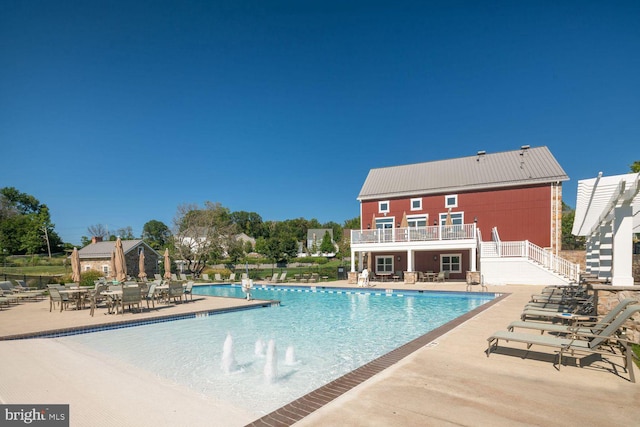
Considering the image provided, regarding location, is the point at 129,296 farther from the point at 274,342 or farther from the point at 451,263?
the point at 451,263

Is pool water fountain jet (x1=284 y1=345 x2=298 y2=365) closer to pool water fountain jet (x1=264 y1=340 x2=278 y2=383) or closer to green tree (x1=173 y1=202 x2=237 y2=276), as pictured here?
pool water fountain jet (x1=264 y1=340 x2=278 y2=383)

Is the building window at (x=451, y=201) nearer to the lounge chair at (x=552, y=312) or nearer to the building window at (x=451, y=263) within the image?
the building window at (x=451, y=263)

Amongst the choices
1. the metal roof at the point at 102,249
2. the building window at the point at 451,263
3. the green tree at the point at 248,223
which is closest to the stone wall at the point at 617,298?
the building window at the point at 451,263

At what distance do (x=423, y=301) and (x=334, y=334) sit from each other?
7.51 metres

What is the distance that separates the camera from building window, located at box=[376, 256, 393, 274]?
2584 centimetres

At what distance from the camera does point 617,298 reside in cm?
674

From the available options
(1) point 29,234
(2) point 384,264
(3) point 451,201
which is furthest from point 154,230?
(3) point 451,201

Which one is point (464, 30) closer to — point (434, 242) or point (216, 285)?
point (434, 242)

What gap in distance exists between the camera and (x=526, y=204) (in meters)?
21.8

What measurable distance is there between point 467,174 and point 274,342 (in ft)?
70.8

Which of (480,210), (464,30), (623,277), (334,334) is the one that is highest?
(464,30)

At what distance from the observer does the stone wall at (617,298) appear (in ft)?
20.3

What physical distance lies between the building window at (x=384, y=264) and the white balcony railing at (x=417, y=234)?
418cm

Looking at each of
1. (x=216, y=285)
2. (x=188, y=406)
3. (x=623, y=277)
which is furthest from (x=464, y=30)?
(x=216, y=285)
